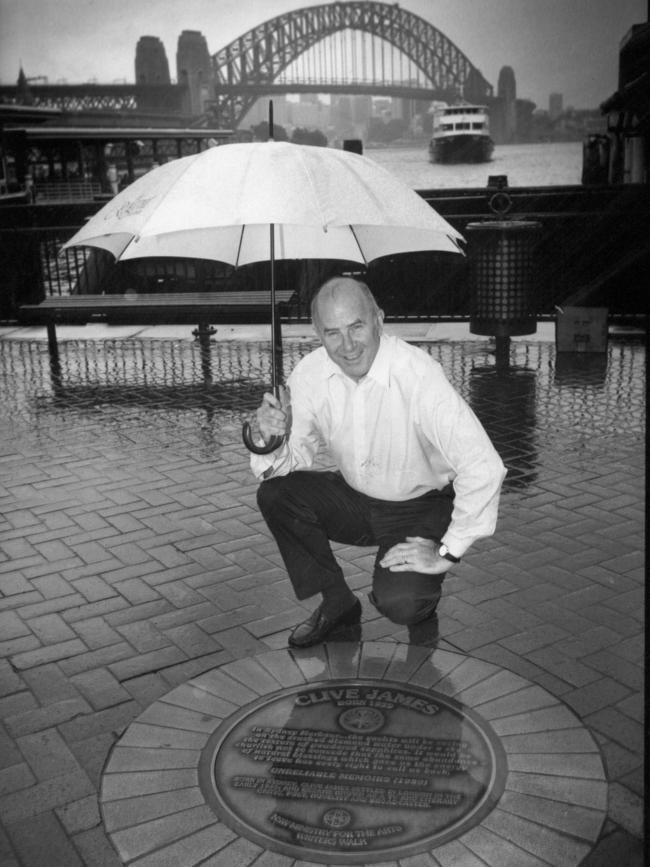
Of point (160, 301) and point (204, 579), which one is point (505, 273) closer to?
point (160, 301)

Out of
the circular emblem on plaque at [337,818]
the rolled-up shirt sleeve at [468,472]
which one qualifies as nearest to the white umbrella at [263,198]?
the rolled-up shirt sleeve at [468,472]

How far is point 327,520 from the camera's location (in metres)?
3.60

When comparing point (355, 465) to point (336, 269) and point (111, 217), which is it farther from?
point (336, 269)

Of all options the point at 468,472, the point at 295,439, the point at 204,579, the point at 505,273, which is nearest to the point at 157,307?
the point at 505,273

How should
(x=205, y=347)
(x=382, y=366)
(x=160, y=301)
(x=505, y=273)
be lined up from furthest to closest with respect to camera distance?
(x=205, y=347), (x=160, y=301), (x=505, y=273), (x=382, y=366)

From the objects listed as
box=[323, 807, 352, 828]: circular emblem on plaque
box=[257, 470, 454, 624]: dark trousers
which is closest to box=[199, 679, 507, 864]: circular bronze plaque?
box=[323, 807, 352, 828]: circular emblem on plaque

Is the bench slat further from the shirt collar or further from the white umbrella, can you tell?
the shirt collar

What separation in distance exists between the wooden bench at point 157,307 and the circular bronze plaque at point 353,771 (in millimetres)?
5952

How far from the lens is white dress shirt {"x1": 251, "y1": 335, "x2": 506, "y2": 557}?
3057 mm

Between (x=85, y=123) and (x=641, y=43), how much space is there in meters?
87.4

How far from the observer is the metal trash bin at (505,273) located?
8516mm

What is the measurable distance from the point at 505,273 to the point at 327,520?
555cm

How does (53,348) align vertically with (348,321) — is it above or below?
below

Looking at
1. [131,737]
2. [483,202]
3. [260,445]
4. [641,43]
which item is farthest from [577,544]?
[483,202]
